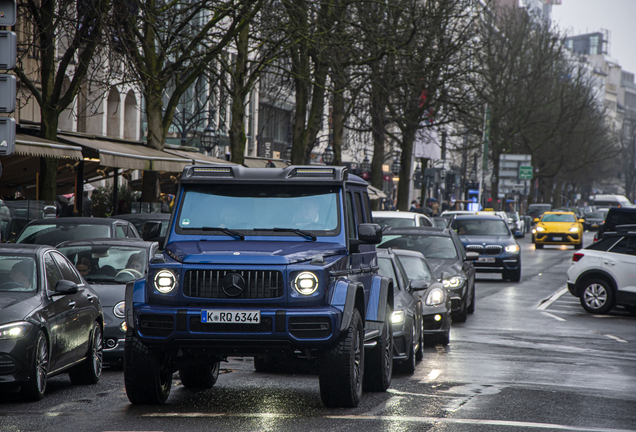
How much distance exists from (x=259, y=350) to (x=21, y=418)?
1.88m

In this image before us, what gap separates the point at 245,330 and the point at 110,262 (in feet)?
18.9

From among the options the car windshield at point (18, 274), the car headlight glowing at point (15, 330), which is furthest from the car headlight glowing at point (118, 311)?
the car headlight glowing at point (15, 330)

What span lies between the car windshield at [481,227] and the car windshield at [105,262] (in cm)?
1708

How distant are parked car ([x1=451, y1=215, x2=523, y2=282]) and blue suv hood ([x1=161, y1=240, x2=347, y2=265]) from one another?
1990cm

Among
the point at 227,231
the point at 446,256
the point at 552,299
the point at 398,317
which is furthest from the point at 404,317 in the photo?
the point at 552,299

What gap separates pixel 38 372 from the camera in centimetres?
909

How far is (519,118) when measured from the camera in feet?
224

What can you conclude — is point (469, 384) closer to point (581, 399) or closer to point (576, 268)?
point (581, 399)

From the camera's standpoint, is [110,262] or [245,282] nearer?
[245,282]

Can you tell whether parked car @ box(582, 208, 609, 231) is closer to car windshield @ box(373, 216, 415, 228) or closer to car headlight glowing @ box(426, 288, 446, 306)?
car windshield @ box(373, 216, 415, 228)

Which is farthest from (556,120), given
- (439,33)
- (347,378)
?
(347,378)

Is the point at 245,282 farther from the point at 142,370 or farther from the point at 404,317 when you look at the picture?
the point at 404,317

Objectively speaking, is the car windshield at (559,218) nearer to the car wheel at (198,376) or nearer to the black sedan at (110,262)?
the black sedan at (110,262)

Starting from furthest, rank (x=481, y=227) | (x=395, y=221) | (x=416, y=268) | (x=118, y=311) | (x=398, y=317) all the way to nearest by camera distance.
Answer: (x=481, y=227) → (x=395, y=221) → (x=416, y=268) → (x=118, y=311) → (x=398, y=317)
